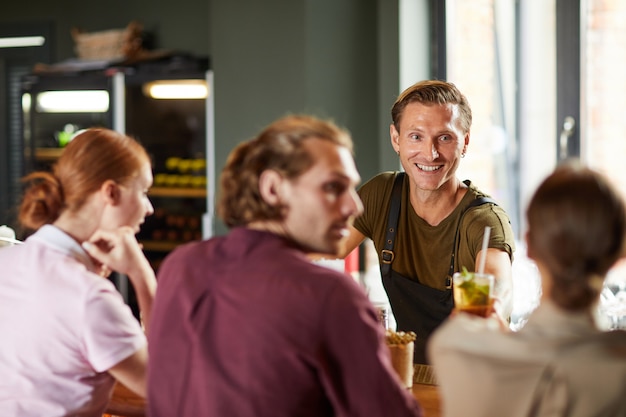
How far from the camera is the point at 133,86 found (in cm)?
617

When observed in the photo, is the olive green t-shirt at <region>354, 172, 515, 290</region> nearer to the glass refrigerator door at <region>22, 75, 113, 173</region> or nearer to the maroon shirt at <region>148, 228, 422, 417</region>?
the maroon shirt at <region>148, 228, 422, 417</region>

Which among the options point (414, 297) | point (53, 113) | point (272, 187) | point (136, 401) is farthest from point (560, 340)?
point (53, 113)

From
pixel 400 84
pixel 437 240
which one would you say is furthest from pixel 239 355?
pixel 400 84

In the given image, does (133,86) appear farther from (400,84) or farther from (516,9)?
(516,9)

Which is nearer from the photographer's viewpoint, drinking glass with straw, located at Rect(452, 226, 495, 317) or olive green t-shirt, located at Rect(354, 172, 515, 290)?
drinking glass with straw, located at Rect(452, 226, 495, 317)

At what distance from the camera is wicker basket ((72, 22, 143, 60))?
6391mm

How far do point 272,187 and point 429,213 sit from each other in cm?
137

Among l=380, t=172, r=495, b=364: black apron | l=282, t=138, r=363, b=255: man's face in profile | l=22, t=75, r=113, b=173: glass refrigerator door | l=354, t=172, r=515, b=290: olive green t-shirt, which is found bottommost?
l=380, t=172, r=495, b=364: black apron

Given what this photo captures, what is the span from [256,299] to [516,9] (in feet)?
14.2

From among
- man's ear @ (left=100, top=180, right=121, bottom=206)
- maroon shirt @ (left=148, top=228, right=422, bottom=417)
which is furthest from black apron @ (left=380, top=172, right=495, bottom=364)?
maroon shirt @ (left=148, top=228, right=422, bottom=417)

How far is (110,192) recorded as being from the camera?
6.94ft

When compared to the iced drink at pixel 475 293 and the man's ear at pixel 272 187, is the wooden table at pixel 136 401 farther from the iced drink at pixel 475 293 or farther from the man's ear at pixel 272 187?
the man's ear at pixel 272 187

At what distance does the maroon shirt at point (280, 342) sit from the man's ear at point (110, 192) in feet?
1.75

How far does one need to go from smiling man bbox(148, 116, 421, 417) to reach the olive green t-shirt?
1.08m
